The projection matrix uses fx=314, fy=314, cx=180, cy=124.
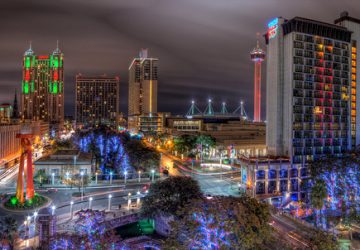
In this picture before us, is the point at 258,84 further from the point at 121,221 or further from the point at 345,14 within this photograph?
the point at 121,221

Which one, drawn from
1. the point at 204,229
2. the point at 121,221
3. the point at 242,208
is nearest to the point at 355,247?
the point at 242,208

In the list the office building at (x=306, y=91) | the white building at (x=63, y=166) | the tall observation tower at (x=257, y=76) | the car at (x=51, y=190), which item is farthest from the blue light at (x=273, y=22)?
the tall observation tower at (x=257, y=76)

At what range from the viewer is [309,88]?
7194cm

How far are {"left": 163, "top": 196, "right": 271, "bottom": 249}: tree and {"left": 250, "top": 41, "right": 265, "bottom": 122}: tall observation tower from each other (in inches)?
6401

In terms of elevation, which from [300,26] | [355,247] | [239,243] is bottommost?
[355,247]

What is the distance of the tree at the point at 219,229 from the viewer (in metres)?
27.4

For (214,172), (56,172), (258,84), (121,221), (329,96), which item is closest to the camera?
(121,221)

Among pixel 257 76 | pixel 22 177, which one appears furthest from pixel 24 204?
pixel 257 76

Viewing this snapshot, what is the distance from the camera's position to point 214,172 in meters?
85.5

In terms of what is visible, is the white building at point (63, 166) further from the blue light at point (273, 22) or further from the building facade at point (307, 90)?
the blue light at point (273, 22)

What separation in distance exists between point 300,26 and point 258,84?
404ft

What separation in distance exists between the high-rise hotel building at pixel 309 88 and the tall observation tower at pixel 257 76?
364 feet

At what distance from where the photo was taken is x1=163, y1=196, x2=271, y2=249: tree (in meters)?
27.4

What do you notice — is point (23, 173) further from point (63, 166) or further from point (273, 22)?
point (273, 22)
